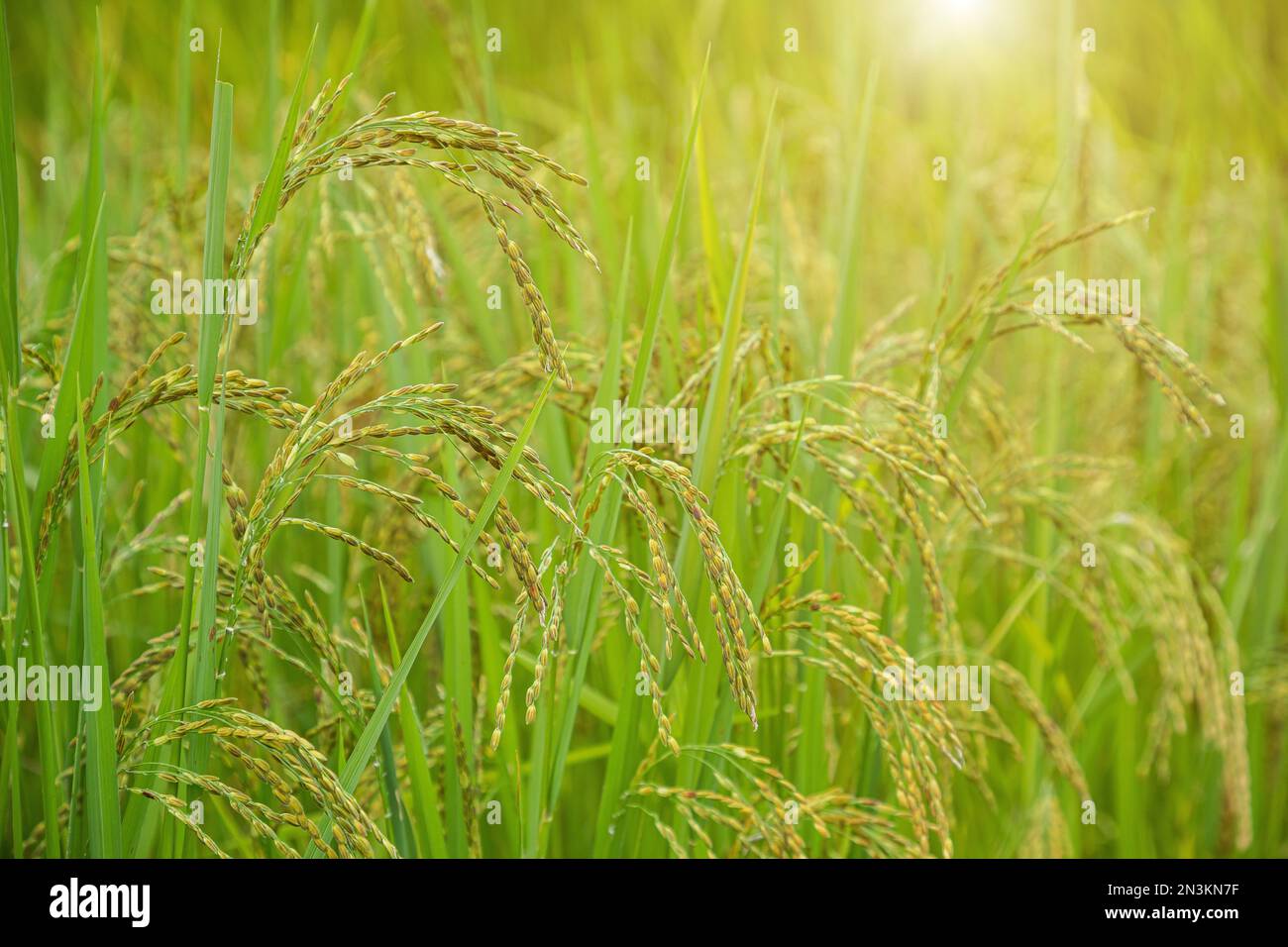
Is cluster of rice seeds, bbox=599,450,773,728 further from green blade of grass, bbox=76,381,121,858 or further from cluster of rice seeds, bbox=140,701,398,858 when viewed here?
green blade of grass, bbox=76,381,121,858

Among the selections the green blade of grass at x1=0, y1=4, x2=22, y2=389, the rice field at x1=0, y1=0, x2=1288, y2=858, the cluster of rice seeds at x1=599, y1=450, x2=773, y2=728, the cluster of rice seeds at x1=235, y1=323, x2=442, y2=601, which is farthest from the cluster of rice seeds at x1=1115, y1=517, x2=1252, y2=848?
the green blade of grass at x1=0, y1=4, x2=22, y2=389

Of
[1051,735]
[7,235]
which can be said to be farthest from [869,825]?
[7,235]

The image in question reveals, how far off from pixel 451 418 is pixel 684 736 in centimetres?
54

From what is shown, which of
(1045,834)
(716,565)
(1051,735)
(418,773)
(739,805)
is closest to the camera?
(716,565)

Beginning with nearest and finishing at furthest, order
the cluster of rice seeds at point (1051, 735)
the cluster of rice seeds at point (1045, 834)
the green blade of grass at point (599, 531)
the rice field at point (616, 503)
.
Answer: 1. the rice field at point (616, 503)
2. the green blade of grass at point (599, 531)
3. the cluster of rice seeds at point (1051, 735)
4. the cluster of rice seeds at point (1045, 834)

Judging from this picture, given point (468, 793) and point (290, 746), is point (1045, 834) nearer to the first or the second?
point (468, 793)

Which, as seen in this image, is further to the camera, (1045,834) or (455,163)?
(1045,834)

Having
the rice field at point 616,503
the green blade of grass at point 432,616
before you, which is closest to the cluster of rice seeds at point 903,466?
the rice field at point 616,503

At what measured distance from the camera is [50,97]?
297 centimetres

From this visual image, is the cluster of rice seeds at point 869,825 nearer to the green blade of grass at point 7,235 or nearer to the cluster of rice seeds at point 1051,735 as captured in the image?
the cluster of rice seeds at point 1051,735

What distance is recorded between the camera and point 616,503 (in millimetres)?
1103

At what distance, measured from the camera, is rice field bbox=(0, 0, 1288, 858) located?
0.96m

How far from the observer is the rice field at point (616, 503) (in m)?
0.96

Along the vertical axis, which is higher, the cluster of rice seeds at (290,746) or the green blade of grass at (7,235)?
the green blade of grass at (7,235)
